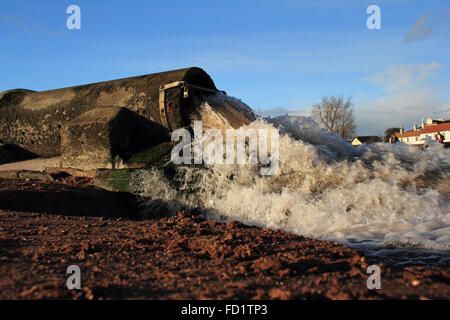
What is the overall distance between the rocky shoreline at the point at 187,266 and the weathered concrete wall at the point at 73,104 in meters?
3.83

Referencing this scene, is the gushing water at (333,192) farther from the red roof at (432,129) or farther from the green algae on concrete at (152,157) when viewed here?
the red roof at (432,129)

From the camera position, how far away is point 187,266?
2412 millimetres

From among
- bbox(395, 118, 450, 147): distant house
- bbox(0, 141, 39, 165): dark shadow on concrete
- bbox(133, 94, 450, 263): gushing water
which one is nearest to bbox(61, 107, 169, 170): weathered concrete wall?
bbox(133, 94, 450, 263): gushing water

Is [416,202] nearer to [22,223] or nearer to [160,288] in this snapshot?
[160,288]

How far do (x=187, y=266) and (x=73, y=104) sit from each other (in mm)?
6901

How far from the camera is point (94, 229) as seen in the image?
146 inches

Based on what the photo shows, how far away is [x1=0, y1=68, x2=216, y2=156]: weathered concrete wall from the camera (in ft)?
23.7

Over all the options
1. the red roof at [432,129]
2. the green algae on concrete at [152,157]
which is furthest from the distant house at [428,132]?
the green algae on concrete at [152,157]

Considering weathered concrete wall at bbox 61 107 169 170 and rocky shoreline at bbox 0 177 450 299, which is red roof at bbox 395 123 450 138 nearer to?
weathered concrete wall at bbox 61 107 169 170

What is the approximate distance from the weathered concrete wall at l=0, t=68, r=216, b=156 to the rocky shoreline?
3829mm

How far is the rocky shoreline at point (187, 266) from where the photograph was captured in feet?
6.20

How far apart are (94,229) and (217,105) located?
4086mm

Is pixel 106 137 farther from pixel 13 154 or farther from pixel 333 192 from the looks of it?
pixel 333 192

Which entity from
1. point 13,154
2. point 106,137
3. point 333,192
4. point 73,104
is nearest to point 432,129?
point 73,104
